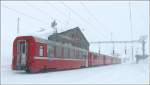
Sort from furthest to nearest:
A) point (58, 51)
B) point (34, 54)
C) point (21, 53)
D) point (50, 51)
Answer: point (58, 51)
point (50, 51)
point (21, 53)
point (34, 54)

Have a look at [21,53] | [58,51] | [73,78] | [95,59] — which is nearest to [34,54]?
[21,53]

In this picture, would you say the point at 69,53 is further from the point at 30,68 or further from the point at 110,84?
the point at 110,84

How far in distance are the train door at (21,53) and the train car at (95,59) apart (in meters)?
17.2

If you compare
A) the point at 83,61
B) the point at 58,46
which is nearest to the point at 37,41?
the point at 58,46

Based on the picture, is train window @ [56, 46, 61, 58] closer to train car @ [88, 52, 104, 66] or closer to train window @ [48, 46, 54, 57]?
train window @ [48, 46, 54, 57]

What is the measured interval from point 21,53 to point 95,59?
2163 cm

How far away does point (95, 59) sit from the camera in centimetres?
3878

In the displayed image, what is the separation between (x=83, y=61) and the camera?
101ft

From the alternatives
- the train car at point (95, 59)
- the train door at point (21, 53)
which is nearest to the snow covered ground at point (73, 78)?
the train door at point (21, 53)

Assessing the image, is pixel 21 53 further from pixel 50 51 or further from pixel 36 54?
pixel 50 51

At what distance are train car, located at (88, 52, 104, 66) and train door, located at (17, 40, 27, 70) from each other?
17.2 meters

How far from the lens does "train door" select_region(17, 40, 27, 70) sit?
18.0 metres

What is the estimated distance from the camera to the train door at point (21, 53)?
59.2 ft

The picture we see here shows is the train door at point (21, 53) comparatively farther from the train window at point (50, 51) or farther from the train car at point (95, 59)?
the train car at point (95, 59)
